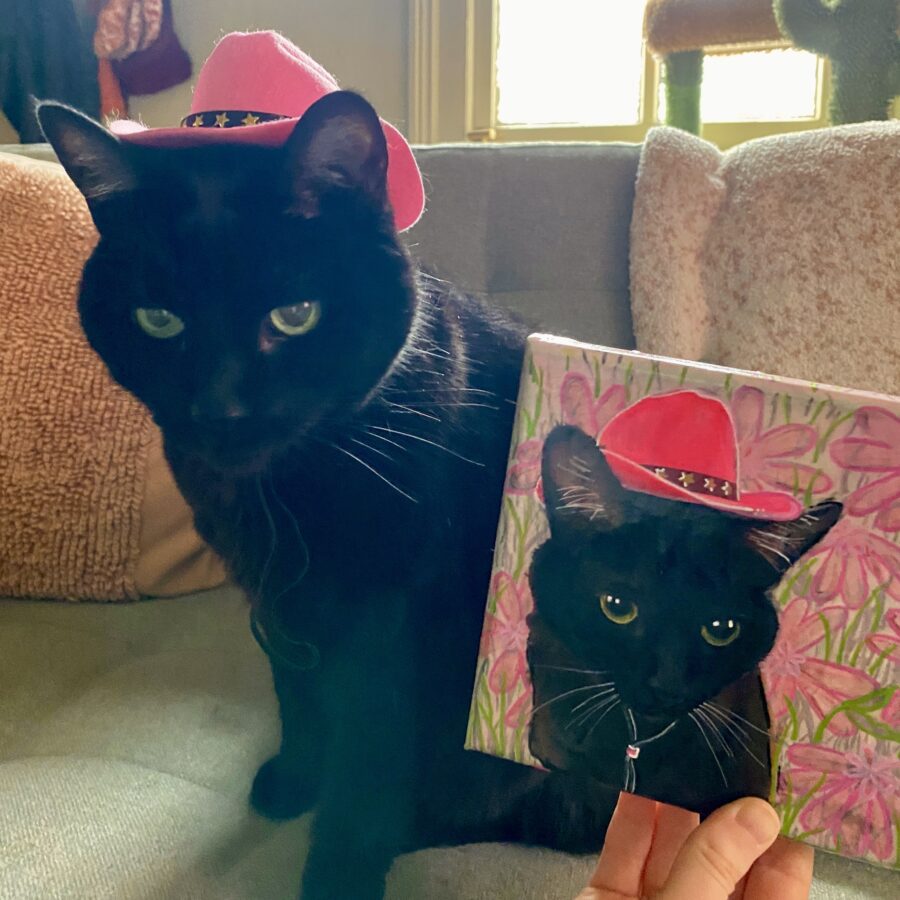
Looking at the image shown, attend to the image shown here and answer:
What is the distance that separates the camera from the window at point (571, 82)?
1.92 metres

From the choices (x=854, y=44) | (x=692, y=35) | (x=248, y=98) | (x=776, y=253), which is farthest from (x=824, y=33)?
(x=248, y=98)

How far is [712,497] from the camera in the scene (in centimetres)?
Answer: 43

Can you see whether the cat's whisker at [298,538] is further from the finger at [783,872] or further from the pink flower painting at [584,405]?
the finger at [783,872]

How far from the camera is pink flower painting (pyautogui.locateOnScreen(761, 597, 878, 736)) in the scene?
44 centimetres

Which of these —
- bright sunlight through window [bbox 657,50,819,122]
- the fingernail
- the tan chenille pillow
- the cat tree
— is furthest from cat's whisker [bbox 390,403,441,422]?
bright sunlight through window [bbox 657,50,819,122]

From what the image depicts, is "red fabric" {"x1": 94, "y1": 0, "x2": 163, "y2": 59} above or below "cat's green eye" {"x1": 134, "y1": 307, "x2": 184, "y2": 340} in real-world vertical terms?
above

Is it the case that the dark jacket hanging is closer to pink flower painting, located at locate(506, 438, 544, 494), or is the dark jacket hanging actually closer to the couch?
the couch

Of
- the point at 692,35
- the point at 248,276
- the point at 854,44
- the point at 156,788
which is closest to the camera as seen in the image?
the point at 248,276

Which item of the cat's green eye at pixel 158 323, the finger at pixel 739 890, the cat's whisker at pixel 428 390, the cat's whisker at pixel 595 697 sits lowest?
the finger at pixel 739 890

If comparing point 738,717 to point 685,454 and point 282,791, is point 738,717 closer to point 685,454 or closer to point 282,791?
point 685,454

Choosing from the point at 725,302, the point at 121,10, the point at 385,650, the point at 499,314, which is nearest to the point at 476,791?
the point at 385,650

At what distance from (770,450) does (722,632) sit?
106 millimetres

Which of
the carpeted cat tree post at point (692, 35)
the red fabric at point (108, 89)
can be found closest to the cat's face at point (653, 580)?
the carpeted cat tree post at point (692, 35)

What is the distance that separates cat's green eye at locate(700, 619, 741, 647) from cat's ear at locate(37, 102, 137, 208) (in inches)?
17.9
